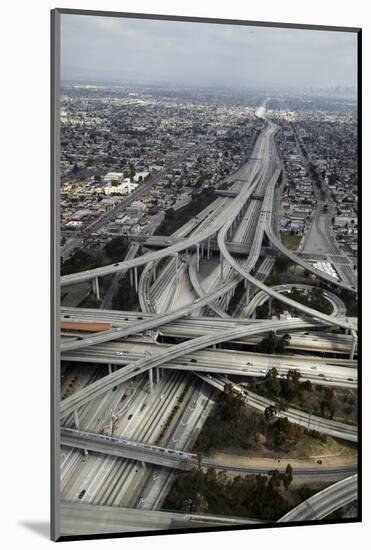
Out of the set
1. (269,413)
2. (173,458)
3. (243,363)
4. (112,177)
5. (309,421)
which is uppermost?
(112,177)

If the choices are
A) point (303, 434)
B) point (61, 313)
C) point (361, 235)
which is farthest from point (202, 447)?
point (361, 235)

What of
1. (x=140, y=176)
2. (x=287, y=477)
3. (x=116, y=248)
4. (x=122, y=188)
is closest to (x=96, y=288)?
(x=116, y=248)

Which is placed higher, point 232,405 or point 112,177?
point 112,177

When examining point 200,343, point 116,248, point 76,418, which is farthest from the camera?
point 200,343

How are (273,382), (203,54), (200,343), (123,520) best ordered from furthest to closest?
(200,343) → (273,382) → (203,54) → (123,520)

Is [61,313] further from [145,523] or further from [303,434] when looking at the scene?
[303,434]

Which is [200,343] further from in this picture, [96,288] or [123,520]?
[123,520]

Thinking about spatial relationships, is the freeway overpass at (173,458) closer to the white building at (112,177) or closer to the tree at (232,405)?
the tree at (232,405)
